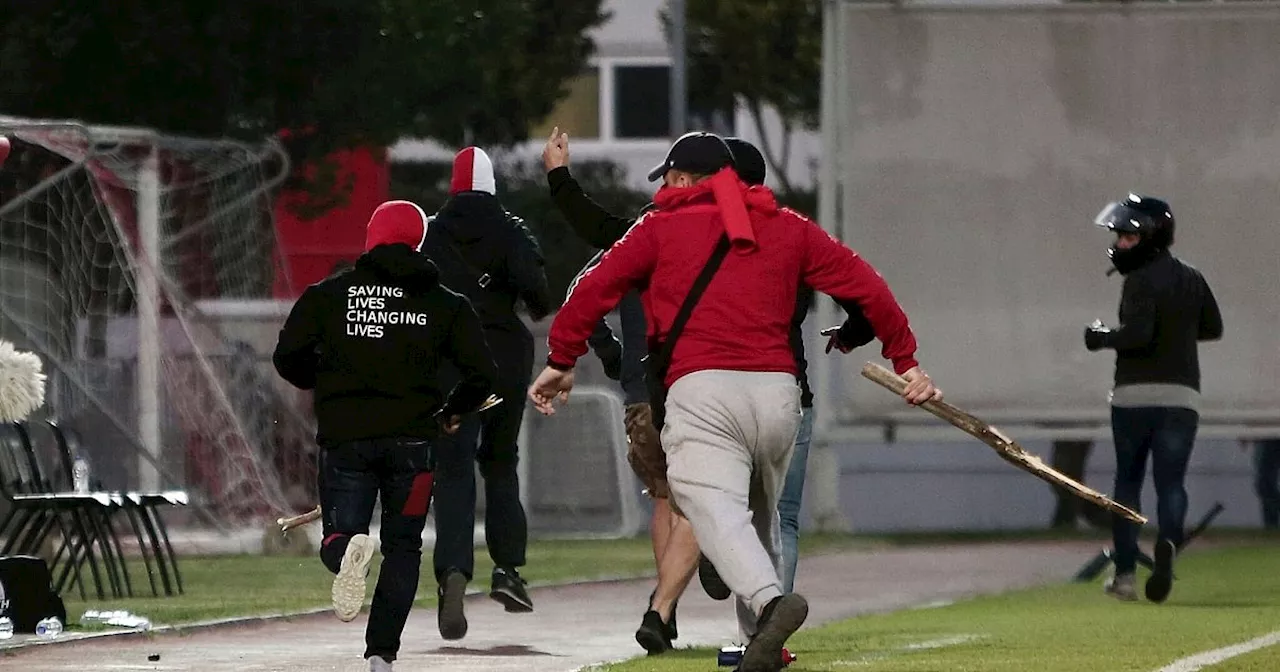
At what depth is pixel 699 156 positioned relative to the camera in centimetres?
936

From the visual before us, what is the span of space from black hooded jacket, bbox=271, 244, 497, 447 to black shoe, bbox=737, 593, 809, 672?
131 centimetres

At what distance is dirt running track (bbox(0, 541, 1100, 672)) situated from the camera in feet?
35.6

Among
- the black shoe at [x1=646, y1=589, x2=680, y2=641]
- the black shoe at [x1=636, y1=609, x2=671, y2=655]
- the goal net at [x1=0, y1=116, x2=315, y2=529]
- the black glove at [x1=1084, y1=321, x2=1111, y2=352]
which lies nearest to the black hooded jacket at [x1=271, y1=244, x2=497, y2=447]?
the black shoe at [x1=636, y1=609, x2=671, y2=655]

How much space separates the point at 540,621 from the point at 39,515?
→ 9.05 feet

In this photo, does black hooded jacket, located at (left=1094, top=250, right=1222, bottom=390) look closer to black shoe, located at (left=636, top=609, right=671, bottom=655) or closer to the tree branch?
black shoe, located at (left=636, top=609, right=671, bottom=655)

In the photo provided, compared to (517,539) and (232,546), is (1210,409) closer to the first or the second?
(232,546)

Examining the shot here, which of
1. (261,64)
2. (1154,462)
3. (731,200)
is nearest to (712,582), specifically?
(731,200)

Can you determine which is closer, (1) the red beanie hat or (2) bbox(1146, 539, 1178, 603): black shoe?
(1) the red beanie hat

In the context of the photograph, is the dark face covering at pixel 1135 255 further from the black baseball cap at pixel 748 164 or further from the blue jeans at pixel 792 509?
the black baseball cap at pixel 748 164

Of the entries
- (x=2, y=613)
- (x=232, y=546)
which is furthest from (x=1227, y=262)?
(x=2, y=613)

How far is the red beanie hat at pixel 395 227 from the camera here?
31.3 feet

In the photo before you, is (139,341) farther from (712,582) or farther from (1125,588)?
(712,582)

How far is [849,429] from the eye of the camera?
Result: 20.6 m

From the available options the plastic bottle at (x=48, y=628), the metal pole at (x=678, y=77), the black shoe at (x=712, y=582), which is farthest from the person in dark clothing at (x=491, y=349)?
the metal pole at (x=678, y=77)
